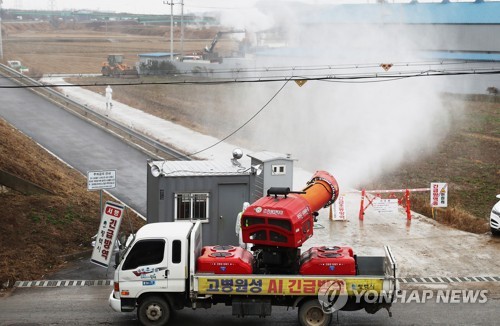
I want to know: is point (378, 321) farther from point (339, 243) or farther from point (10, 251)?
point (10, 251)

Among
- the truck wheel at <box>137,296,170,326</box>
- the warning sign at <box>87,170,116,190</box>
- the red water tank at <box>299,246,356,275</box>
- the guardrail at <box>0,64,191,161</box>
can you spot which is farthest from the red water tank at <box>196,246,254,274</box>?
the guardrail at <box>0,64,191,161</box>

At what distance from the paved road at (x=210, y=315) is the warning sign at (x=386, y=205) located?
8.40 metres

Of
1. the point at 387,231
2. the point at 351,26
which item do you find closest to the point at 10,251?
the point at 387,231

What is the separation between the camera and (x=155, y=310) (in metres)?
14.2

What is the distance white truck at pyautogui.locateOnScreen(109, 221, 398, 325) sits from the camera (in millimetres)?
13656

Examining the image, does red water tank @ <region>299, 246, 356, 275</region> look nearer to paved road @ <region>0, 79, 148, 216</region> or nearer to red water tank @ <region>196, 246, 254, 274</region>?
red water tank @ <region>196, 246, 254, 274</region>

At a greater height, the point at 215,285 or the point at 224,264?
the point at 224,264

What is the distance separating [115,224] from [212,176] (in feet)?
9.83

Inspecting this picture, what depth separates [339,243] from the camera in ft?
70.4

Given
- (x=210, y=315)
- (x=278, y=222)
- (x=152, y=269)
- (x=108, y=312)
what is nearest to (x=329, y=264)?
(x=278, y=222)

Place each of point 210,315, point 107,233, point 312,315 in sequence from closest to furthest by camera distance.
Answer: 1. point 312,315
2. point 210,315
3. point 107,233

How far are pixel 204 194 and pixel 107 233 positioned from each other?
9.44 feet

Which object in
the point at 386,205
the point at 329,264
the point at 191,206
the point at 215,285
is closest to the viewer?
the point at 215,285

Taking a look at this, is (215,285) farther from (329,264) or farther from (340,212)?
(340,212)
